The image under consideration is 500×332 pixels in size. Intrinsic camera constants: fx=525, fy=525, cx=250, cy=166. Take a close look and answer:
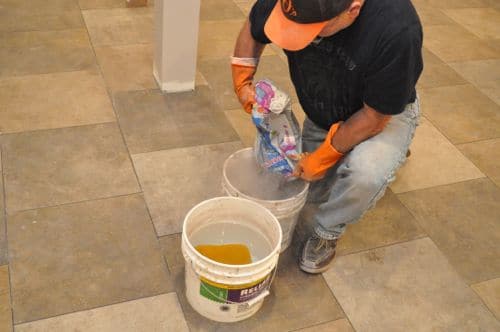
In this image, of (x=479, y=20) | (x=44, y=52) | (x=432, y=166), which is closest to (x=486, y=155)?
(x=432, y=166)

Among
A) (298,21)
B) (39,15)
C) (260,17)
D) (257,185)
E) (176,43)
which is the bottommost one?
Result: (39,15)

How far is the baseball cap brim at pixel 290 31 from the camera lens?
121cm

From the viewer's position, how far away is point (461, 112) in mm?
2467

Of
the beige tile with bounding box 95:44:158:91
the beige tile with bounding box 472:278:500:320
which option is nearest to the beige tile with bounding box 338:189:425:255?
the beige tile with bounding box 472:278:500:320

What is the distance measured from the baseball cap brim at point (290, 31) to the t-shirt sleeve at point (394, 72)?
0.18 meters

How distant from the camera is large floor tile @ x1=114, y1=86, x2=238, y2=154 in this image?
204cm

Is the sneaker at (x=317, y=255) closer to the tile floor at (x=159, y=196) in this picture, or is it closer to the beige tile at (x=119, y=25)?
the tile floor at (x=159, y=196)

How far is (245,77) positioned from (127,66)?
995mm

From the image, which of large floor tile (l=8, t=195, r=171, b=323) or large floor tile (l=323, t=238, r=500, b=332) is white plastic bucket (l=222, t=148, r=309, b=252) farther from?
large floor tile (l=8, t=195, r=171, b=323)

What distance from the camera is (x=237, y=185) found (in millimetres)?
1704

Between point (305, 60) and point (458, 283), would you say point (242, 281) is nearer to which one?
point (305, 60)

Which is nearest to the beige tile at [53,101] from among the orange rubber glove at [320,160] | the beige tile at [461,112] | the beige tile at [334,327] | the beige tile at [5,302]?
the beige tile at [5,302]

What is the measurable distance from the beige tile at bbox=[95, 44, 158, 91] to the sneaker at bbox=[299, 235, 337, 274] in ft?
3.63

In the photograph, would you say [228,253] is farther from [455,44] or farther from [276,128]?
[455,44]
